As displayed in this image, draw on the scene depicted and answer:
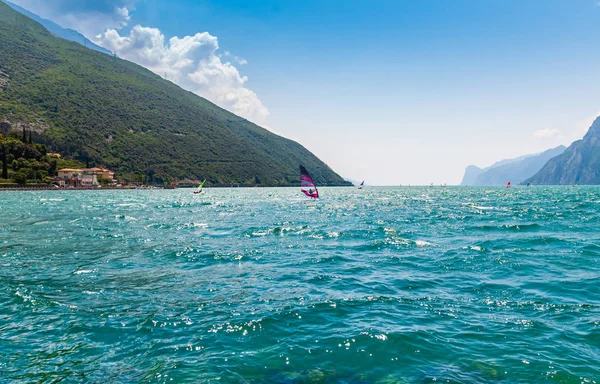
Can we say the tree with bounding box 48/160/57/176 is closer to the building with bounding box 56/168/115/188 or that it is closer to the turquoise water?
the building with bounding box 56/168/115/188

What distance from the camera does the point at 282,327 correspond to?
36.8 feet

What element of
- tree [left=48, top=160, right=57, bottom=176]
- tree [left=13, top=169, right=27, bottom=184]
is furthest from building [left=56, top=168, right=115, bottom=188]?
tree [left=13, top=169, right=27, bottom=184]

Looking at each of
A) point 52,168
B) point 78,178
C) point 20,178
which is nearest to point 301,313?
point 20,178

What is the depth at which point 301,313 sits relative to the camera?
1245 cm

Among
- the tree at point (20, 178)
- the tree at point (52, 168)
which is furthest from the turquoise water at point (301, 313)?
the tree at point (52, 168)

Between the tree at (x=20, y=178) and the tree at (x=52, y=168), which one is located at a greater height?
the tree at (x=52, y=168)

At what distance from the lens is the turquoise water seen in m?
8.55

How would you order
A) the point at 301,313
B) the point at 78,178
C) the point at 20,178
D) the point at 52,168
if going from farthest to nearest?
1. the point at 78,178
2. the point at 52,168
3. the point at 20,178
4. the point at 301,313

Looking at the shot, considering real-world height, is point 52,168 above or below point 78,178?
above

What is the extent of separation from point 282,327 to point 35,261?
670 inches

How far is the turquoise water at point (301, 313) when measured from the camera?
336 inches

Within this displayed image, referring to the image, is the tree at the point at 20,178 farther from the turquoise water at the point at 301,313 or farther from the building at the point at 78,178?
the turquoise water at the point at 301,313

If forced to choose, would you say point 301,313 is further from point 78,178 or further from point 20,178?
point 78,178

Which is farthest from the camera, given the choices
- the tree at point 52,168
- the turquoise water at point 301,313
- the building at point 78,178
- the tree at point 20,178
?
the building at point 78,178
